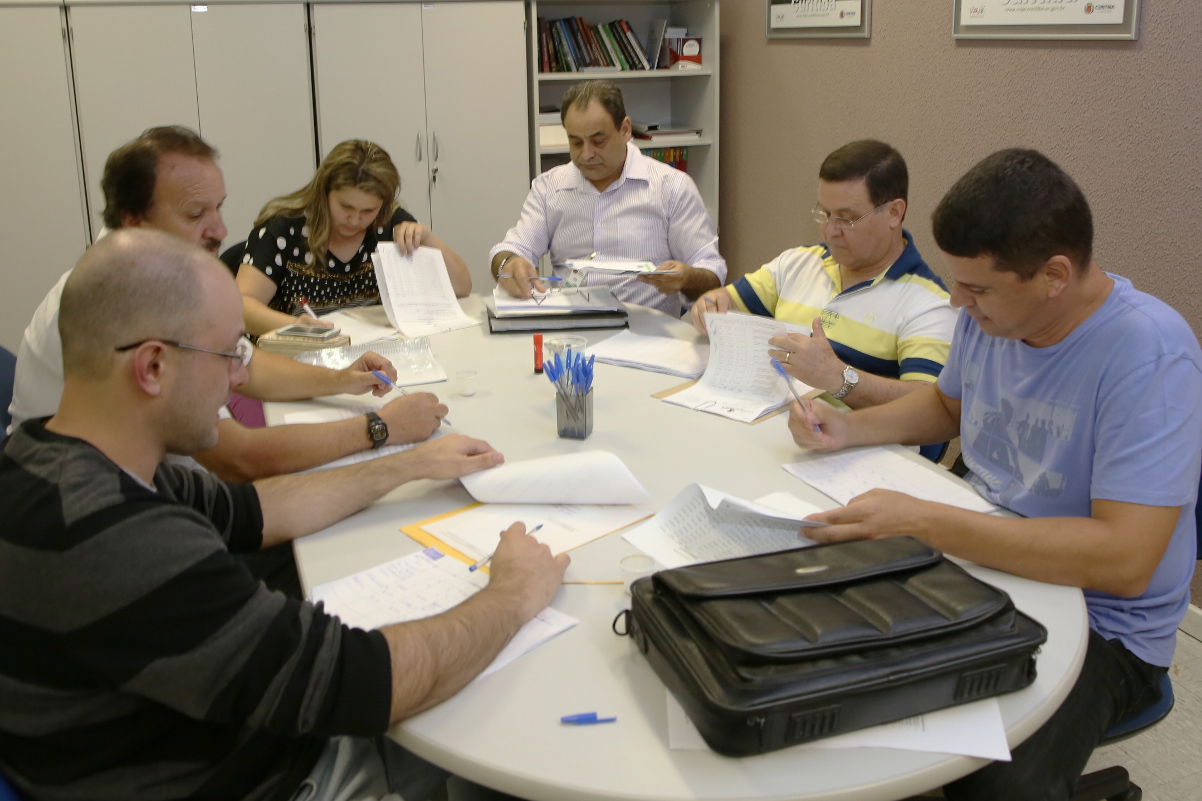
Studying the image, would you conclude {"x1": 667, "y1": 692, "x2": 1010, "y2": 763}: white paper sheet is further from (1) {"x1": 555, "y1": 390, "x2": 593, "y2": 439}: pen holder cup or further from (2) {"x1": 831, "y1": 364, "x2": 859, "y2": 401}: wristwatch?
(2) {"x1": 831, "y1": 364, "x2": 859, "y2": 401}: wristwatch

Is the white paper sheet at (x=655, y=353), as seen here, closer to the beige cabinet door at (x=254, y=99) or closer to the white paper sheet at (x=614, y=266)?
the white paper sheet at (x=614, y=266)

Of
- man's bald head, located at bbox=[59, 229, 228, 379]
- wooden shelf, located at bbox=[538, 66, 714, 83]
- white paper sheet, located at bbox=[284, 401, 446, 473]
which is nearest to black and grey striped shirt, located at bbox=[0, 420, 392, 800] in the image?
man's bald head, located at bbox=[59, 229, 228, 379]

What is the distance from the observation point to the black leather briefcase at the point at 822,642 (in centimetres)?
94

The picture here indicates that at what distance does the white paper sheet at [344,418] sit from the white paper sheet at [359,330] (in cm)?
49

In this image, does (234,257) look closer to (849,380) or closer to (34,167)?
(34,167)

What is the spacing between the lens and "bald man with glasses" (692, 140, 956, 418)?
1.98 m

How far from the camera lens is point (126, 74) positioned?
404 centimetres

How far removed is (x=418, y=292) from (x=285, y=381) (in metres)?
0.76

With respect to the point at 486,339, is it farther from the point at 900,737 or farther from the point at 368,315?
the point at 900,737

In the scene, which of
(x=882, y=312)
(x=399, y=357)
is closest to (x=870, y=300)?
(x=882, y=312)

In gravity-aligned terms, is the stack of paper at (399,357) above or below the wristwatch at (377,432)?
above

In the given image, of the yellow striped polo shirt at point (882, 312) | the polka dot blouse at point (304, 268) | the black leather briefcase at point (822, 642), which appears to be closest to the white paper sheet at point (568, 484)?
the black leather briefcase at point (822, 642)

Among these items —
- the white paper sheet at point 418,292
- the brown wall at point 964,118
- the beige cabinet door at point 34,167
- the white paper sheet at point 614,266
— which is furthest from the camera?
the beige cabinet door at point 34,167

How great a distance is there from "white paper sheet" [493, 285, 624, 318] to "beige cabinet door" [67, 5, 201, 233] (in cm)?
226
